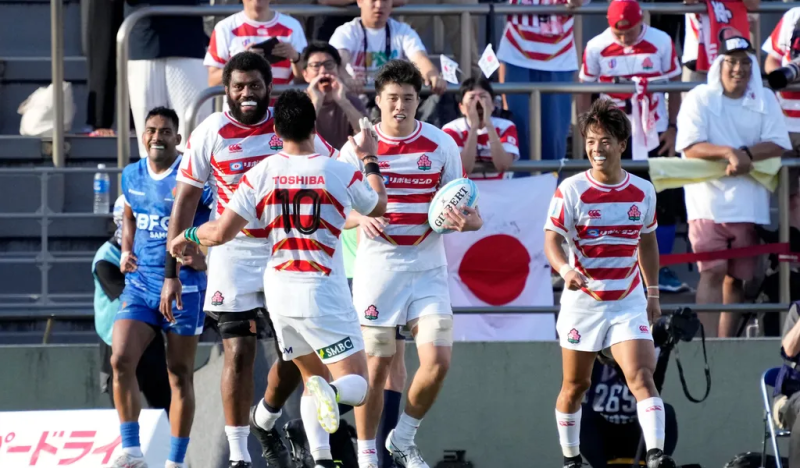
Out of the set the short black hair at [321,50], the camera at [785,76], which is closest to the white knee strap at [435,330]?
the short black hair at [321,50]

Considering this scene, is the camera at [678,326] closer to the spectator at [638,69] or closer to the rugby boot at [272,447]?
the spectator at [638,69]


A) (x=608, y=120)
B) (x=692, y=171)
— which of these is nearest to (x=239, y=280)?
(x=608, y=120)

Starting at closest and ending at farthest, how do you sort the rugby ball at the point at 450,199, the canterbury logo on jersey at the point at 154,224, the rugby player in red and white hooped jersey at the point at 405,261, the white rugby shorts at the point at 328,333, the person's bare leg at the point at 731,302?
the white rugby shorts at the point at 328,333 < the rugby ball at the point at 450,199 < the rugby player in red and white hooped jersey at the point at 405,261 < the canterbury logo on jersey at the point at 154,224 < the person's bare leg at the point at 731,302

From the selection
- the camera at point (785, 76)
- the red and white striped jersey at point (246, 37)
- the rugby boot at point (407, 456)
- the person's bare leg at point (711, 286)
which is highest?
the red and white striped jersey at point (246, 37)

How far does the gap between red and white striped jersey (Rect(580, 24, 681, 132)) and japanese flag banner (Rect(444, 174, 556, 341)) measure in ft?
4.00

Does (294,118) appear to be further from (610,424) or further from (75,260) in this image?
(75,260)

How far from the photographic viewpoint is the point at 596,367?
392 inches

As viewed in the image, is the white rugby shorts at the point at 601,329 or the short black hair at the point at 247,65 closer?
the short black hair at the point at 247,65

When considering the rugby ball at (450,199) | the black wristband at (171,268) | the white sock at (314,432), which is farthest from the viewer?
the black wristband at (171,268)

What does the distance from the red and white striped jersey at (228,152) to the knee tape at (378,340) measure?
0.85 m

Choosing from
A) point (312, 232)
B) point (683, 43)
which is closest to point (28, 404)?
point (312, 232)

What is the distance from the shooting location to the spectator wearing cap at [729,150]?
10.8m

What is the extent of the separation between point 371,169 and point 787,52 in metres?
4.53

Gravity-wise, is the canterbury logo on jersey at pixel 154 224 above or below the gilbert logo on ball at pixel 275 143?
below
